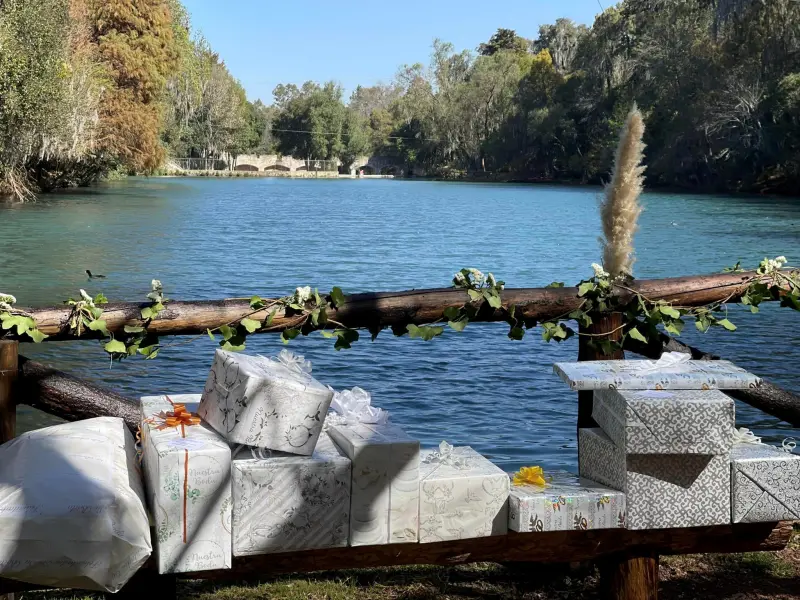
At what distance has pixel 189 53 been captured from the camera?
6122 cm

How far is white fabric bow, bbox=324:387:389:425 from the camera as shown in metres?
3.70

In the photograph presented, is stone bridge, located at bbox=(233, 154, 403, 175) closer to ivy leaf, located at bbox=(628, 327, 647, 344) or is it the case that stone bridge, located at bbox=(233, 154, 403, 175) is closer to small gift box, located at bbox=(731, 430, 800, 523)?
ivy leaf, located at bbox=(628, 327, 647, 344)

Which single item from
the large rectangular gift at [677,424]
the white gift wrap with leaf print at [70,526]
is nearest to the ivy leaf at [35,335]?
the white gift wrap with leaf print at [70,526]

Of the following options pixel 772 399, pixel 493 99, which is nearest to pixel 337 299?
pixel 772 399

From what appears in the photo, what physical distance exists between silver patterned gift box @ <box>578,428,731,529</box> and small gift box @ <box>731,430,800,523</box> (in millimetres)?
39

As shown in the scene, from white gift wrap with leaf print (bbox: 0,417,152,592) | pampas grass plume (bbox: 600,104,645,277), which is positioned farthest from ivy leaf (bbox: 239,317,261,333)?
pampas grass plume (bbox: 600,104,645,277)

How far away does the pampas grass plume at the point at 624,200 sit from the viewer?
4.41m

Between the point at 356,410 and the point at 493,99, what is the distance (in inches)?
3974

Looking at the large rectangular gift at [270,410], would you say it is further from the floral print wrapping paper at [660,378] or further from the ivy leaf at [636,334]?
the ivy leaf at [636,334]

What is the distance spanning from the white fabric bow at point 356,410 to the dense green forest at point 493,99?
1083 cm

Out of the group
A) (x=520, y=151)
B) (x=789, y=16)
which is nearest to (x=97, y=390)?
(x=789, y=16)

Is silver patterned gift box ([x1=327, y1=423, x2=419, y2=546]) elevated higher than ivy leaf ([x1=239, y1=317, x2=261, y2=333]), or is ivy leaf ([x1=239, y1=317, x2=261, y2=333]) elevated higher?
ivy leaf ([x1=239, y1=317, x2=261, y2=333])

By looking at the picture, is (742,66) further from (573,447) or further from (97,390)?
(97,390)

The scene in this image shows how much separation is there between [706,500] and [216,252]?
2355cm
